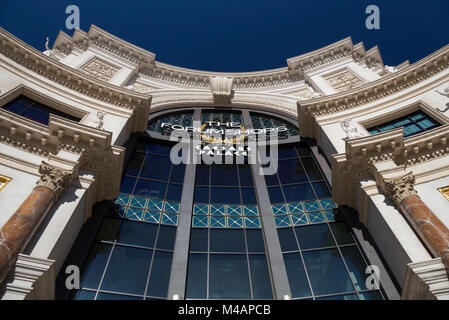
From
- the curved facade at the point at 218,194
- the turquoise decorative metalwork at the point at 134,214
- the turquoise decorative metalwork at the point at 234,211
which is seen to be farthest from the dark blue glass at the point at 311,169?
the turquoise decorative metalwork at the point at 134,214

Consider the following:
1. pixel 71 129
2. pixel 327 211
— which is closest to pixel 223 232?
pixel 327 211

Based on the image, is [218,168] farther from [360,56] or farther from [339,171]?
[360,56]

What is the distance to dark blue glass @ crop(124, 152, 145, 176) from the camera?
17467 mm

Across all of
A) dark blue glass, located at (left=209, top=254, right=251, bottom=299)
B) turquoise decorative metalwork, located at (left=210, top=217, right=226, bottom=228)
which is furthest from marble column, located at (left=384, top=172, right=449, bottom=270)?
turquoise decorative metalwork, located at (left=210, top=217, right=226, bottom=228)

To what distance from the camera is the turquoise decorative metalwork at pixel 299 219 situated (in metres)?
15.3

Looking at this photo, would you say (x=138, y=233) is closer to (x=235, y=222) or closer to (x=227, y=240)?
(x=227, y=240)

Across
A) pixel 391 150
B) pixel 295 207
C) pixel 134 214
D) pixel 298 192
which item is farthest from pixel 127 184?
pixel 391 150

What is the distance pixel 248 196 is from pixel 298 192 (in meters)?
2.54

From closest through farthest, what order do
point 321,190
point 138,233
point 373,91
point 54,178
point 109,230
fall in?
point 54,178, point 109,230, point 138,233, point 321,190, point 373,91

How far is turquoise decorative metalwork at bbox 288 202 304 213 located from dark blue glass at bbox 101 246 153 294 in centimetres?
674

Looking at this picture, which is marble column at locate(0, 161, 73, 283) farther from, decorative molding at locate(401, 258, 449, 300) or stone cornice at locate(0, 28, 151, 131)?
decorative molding at locate(401, 258, 449, 300)

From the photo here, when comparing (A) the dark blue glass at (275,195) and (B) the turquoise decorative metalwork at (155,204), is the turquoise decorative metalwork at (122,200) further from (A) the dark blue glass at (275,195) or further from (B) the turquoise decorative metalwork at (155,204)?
(A) the dark blue glass at (275,195)

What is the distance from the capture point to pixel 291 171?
1880cm
